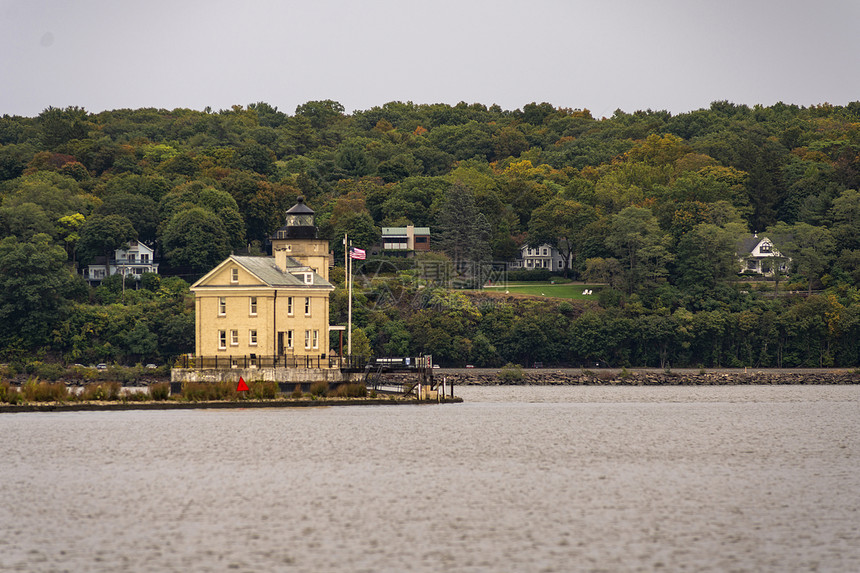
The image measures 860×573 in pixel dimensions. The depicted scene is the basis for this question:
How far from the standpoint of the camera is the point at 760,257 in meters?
141

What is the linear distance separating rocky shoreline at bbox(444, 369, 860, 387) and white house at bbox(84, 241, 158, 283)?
45408 mm

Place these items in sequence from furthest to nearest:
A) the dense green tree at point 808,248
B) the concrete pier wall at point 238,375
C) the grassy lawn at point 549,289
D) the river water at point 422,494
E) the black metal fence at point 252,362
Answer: the grassy lawn at point 549,289, the dense green tree at point 808,248, the black metal fence at point 252,362, the concrete pier wall at point 238,375, the river water at point 422,494

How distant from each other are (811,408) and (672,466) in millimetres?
36785

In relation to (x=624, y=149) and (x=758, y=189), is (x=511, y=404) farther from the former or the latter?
(x=624, y=149)

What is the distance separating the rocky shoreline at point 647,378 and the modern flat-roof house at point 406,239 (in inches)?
1364

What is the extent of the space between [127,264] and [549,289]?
50.3 metres

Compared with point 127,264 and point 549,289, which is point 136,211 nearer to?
point 127,264

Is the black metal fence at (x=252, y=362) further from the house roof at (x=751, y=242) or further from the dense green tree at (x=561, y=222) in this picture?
the house roof at (x=751, y=242)

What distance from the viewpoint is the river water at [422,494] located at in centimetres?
2719

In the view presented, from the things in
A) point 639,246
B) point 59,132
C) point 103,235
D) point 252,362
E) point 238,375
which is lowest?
point 238,375

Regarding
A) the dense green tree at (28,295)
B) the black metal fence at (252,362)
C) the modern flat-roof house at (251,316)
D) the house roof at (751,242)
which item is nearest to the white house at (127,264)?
the dense green tree at (28,295)

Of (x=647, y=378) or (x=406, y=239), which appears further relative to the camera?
(x=406, y=239)

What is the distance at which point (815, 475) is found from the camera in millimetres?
40812

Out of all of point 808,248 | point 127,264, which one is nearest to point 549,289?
point 808,248
